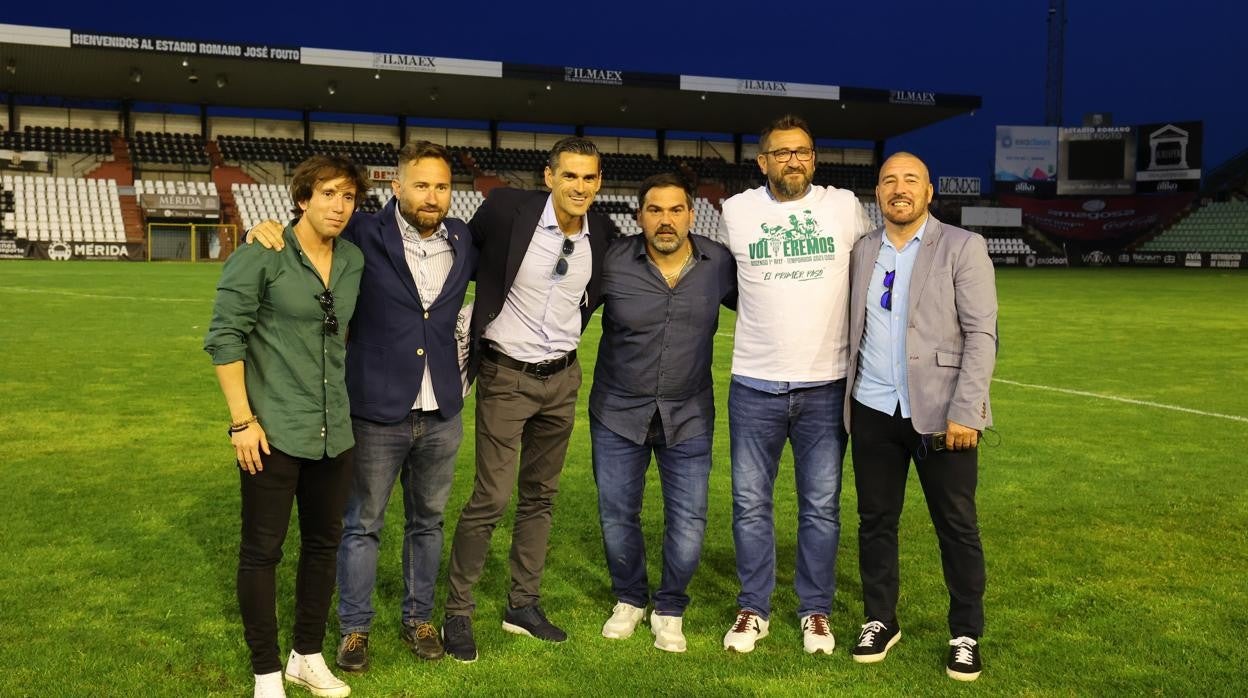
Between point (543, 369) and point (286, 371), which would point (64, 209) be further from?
point (286, 371)

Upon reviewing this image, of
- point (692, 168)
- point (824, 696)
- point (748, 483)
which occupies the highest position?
point (692, 168)

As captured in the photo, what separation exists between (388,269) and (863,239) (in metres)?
1.99

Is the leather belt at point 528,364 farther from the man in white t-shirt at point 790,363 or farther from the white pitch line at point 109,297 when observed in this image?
the white pitch line at point 109,297

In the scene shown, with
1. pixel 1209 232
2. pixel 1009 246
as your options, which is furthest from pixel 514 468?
pixel 1209 232

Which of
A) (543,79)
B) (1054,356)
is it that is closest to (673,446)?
(1054,356)

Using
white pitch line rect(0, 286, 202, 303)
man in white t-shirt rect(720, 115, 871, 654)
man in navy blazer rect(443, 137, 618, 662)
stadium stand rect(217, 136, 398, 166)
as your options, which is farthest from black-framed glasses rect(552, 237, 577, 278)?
stadium stand rect(217, 136, 398, 166)

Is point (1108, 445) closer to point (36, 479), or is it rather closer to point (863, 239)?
point (863, 239)

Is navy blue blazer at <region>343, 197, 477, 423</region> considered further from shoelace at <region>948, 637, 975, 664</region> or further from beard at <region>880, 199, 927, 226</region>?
shoelace at <region>948, 637, 975, 664</region>

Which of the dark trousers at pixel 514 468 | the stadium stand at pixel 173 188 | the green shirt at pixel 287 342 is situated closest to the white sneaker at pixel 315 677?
the dark trousers at pixel 514 468

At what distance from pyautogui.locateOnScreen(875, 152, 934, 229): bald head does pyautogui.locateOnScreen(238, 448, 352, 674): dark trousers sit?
2407 millimetres

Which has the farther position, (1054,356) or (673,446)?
(1054,356)

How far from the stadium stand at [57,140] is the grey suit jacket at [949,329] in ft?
164

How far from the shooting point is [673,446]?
4.87 metres

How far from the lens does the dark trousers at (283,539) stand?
3.92 metres
